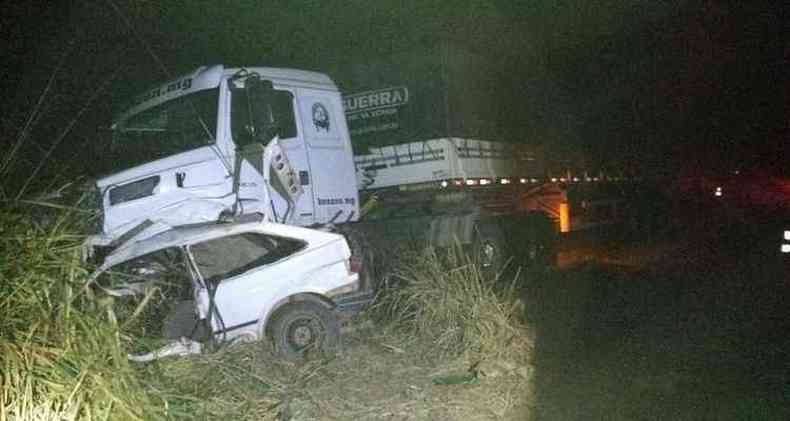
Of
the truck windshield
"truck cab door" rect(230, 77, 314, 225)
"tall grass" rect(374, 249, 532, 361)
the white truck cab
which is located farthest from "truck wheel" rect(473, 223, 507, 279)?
the truck windshield

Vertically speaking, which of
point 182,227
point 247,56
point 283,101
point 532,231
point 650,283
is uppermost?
point 247,56

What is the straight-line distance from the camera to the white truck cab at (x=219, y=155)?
8.55m

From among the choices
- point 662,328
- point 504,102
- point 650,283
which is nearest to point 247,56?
point 504,102

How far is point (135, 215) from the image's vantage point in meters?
8.54

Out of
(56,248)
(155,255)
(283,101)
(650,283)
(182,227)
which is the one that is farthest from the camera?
(650,283)

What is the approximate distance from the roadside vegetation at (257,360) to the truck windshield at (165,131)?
1988 mm

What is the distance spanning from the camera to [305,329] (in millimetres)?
Result: 7441

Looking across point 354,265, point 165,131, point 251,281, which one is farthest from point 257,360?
point 165,131

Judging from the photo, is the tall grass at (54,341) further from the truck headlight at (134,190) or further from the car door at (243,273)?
the truck headlight at (134,190)

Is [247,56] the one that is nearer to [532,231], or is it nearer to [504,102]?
[504,102]

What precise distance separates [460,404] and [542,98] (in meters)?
9.42

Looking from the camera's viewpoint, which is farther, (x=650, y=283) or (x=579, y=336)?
(x=650, y=283)

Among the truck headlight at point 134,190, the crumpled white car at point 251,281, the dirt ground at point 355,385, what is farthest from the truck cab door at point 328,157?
the dirt ground at point 355,385

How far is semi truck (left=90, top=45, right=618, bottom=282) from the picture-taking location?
8586 mm
